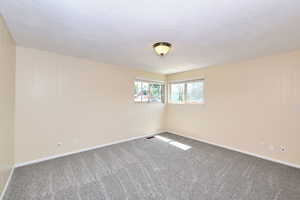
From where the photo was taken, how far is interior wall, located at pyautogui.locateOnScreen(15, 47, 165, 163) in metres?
2.57

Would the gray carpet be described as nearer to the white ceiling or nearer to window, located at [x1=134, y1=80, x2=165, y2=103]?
window, located at [x1=134, y1=80, x2=165, y2=103]

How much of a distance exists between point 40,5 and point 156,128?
445cm

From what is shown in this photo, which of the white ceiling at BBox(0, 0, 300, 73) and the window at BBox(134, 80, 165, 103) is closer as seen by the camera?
Result: the white ceiling at BBox(0, 0, 300, 73)

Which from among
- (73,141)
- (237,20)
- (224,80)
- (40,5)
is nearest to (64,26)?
(40,5)

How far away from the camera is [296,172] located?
2381mm

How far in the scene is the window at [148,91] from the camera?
14.8 ft

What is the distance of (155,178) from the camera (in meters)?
2.18

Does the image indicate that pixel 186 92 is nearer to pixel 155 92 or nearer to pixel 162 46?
pixel 155 92

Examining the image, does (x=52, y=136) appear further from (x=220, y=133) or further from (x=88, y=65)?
(x=220, y=133)

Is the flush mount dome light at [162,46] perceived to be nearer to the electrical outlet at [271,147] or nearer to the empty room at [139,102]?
the empty room at [139,102]

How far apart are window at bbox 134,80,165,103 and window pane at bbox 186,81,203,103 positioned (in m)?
1.08

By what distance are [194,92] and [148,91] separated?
5.36 ft

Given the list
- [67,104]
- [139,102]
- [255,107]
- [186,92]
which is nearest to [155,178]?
[67,104]

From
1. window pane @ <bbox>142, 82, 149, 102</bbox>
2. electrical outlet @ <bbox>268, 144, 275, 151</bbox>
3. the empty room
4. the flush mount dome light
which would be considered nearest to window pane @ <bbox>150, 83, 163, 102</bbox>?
window pane @ <bbox>142, 82, 149, 102</bbox>
